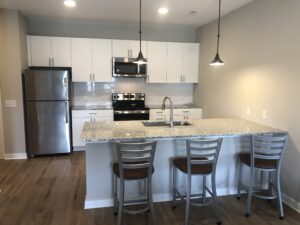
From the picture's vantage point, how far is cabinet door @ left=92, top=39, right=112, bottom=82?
198 inches

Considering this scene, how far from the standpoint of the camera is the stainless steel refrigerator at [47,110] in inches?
176

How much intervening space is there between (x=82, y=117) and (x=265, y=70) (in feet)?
11.3

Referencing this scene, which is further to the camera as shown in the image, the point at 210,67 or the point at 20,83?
the point at 210,67

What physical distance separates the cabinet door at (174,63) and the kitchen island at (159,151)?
229cm

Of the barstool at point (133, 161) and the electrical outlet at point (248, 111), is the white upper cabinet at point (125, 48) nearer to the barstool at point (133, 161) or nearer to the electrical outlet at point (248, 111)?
the electrical outlet at point (248, 111)

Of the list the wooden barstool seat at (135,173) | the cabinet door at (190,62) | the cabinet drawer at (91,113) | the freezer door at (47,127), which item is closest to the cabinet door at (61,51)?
the freezer door at (47,127)

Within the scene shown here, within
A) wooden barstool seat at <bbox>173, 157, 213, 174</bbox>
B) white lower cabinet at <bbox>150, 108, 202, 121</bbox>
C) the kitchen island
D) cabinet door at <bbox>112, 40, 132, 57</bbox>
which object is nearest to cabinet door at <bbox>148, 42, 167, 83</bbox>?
cabinet door at <bbox>112, 40, 132, 57</bbox>

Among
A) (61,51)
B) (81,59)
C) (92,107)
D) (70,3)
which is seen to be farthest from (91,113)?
(70,3)

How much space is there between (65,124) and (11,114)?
3.21 ft

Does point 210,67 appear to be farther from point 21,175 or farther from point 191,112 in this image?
point 21,175

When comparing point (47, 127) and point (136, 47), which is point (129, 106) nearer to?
point (136, 47)

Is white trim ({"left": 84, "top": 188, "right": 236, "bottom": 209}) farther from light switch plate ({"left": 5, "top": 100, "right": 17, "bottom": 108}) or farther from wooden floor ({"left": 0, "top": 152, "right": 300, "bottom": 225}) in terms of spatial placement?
light switch plate ({"left": 5, "top": 100, "right": 17, "bottom": 108})

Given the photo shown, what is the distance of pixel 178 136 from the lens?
8.91 feet

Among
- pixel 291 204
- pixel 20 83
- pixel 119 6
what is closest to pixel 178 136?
pixel 291 204
